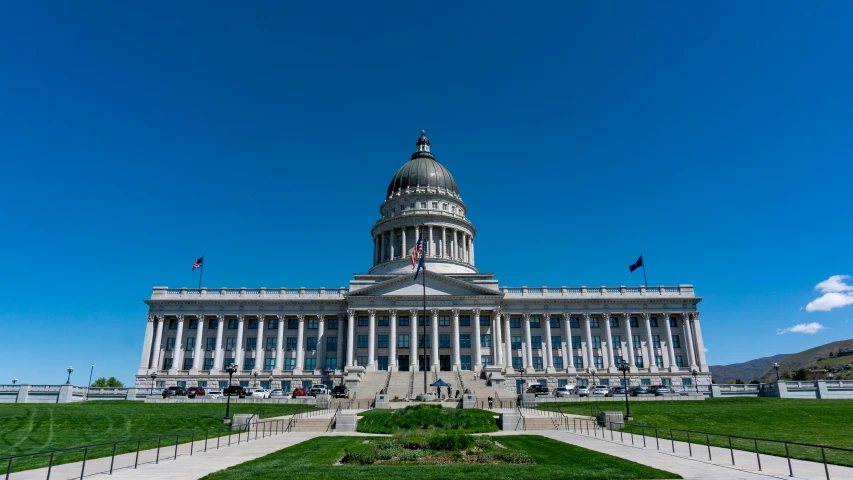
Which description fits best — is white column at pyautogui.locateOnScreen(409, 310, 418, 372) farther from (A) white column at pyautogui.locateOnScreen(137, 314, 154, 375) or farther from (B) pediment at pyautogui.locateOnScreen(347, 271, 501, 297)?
(A) white column at pyautogui.locateOnScreen(137, 314, 154, 375)

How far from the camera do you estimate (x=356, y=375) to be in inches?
2562

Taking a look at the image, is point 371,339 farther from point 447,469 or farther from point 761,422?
point 447,469

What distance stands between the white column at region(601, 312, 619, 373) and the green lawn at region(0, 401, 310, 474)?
177ft

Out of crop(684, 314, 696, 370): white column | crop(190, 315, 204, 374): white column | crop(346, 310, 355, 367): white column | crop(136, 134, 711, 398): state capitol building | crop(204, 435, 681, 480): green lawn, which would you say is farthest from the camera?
crop(684, 314, 696, 370): white column

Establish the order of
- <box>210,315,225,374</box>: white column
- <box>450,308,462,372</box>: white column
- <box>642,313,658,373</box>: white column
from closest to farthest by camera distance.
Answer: <box>450,308,462,372</box>: white column → <box>210,315,225,374</box>: white column → <box>642,313,658,373</box>: white column

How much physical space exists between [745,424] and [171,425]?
3673cm

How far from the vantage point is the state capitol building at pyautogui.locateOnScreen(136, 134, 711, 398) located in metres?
77.9

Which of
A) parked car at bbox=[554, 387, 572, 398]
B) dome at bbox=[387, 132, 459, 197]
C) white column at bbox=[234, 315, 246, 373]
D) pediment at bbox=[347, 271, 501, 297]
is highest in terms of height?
dome at bbox=[387, 132, 459, 197]

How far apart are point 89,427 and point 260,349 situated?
51.1m

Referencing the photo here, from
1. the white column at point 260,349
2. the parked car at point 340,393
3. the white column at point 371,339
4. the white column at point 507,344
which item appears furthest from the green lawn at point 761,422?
the white column at point 260,349

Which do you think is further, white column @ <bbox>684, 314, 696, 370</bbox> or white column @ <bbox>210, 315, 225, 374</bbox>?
white column @ <bbox>684, 314, 696, 370</bbox>

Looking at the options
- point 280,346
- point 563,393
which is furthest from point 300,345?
point 563,393

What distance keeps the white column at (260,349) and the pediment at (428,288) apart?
15.6 meters

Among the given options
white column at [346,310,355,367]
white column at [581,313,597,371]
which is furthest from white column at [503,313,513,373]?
white column at [346,310,355,367]
